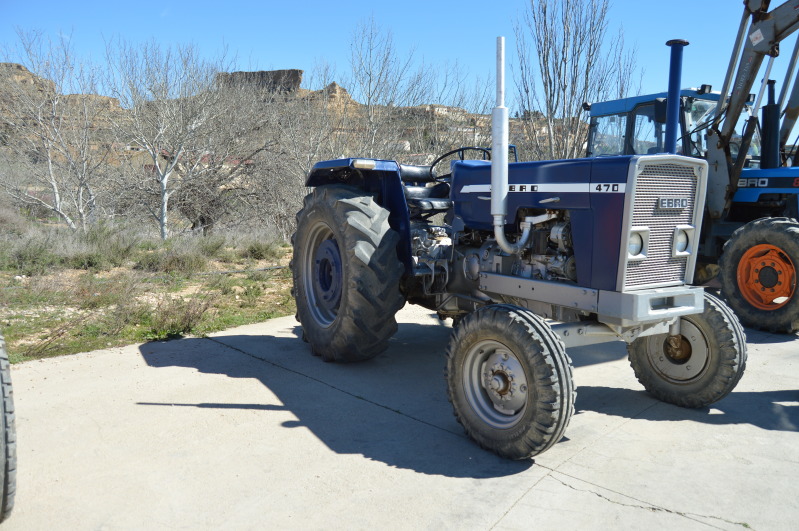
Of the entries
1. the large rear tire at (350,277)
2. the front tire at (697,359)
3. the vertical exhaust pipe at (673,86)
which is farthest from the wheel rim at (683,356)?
the vertical exhaust pipe at (673,86)

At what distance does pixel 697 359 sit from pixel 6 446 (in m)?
3.98

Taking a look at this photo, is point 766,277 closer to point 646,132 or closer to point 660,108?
point 660,108

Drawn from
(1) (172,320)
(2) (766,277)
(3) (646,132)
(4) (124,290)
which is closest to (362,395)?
(1) (172,320)

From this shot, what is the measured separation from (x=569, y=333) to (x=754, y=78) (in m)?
5.02

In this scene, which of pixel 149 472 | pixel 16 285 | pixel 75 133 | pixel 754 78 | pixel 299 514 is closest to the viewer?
pixel 299 514

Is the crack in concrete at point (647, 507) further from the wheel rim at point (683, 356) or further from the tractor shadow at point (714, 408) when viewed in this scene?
the wheel rim at point (683, 356)

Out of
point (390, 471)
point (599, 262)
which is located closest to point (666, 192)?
point (599, 262)

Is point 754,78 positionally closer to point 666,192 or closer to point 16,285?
point 666,192

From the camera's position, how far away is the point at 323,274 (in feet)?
17.9

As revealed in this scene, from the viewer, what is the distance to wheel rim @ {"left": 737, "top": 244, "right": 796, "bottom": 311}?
6.29 m

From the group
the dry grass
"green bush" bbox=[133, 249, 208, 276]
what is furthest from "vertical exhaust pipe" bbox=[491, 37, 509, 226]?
"green bush" bbox=[133, 249, 208, 276]

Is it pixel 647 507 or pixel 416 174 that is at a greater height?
pixel 416 174

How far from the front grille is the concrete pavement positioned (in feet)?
3.19

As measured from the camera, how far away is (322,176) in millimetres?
5789
